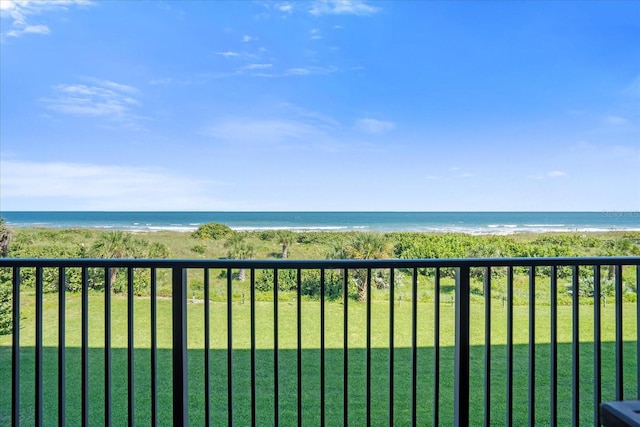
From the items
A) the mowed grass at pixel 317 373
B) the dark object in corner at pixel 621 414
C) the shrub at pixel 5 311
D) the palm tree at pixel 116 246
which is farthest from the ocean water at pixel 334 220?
the dark object in corner at pixel 621 414

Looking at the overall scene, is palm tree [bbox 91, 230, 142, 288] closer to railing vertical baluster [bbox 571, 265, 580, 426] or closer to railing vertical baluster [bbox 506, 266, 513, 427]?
railing vertical baluster [bbox 506, 266, 513, 427]

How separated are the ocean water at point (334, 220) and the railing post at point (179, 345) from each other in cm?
1648

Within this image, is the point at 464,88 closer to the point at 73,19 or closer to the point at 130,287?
the point at 73,19

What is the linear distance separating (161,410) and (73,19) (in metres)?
14.7

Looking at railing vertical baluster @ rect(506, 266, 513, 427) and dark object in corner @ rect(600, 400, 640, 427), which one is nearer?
dark object in corner @ rect(600, 400, 640, 427)

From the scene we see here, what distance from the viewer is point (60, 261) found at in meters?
1.79

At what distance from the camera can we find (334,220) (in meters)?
19.5

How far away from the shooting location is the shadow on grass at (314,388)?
11.1ft

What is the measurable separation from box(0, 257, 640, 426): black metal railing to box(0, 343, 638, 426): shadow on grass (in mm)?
21

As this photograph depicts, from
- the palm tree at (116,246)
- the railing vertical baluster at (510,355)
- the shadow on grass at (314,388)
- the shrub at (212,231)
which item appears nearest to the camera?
the railing vertical baluster at (510,355)

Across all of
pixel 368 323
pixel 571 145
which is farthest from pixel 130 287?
pixel 571 145

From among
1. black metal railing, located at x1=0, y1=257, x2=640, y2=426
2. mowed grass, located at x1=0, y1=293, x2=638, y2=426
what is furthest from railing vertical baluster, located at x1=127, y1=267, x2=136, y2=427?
mowed grass, located at x1=0, y1=293, x2=638, y2=426

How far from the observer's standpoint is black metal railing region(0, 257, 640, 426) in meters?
1.82

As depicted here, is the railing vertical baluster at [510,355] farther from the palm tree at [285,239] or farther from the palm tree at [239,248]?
the palm tree at [285,239]
